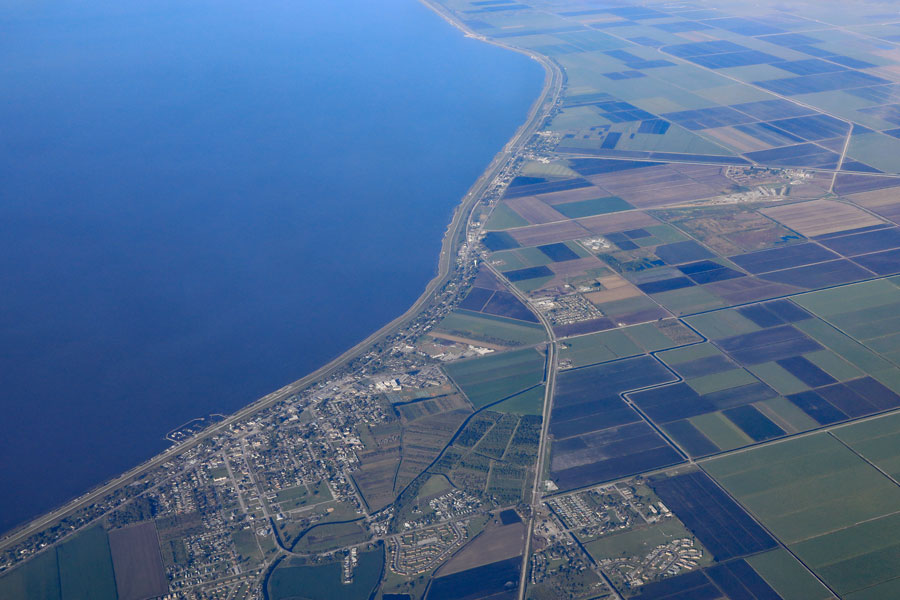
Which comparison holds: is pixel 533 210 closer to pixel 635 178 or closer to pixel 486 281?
pixel 635 178

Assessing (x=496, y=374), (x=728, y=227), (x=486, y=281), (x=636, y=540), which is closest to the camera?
(x=636, y=540)

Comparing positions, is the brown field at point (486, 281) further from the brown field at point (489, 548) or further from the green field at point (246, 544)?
the green field at point (246, 544)

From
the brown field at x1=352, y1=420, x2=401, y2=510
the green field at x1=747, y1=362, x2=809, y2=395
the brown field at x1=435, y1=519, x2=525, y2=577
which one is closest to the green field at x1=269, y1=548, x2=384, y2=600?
the brown field at x1=435, y1=519, x2=525, y2=577

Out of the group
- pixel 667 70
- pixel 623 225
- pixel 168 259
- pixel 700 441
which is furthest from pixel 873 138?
pixel 168 259

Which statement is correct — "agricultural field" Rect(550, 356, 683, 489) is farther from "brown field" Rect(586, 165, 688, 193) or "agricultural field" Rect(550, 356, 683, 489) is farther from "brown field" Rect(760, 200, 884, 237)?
"brown field" Rect(586, 165, 688, 193)

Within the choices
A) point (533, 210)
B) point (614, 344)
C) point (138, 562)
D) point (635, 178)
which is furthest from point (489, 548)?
point (635, 178)

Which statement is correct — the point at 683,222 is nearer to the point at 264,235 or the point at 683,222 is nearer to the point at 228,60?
the point at 264,235

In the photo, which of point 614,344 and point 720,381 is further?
point 614,344
